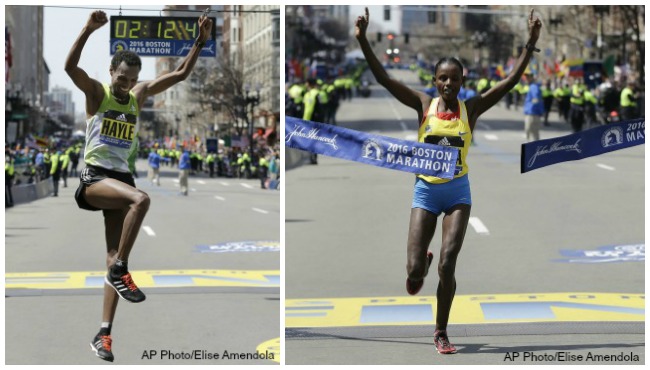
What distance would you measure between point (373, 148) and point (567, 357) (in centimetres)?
181

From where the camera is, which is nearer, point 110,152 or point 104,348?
point 110,152

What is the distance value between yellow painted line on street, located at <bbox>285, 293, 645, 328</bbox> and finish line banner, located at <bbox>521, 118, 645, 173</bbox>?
7.54 ft

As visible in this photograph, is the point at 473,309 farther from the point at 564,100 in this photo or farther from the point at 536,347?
the point at 564,100

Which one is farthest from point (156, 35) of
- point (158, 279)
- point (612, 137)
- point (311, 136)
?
point (158, 279)

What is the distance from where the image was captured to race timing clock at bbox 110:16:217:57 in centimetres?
1008

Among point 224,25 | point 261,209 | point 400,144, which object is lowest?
point 261,209

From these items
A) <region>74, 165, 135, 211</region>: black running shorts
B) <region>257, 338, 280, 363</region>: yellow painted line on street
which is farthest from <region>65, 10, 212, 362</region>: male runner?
<region>257, 338, 280, 363</region>: yellow painted line on street

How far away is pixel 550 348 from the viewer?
1016 centimetres

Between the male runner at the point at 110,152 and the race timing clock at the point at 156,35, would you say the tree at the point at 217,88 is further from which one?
the male runner at the point at 110,152

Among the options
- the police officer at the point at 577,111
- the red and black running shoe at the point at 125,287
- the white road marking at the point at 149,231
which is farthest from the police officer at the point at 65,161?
the police officer at the point at 577,111

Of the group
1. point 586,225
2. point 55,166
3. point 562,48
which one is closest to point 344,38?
point 562,48

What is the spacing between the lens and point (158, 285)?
17703 millimetres
